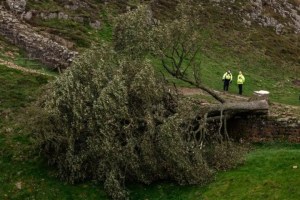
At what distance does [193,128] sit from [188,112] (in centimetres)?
123

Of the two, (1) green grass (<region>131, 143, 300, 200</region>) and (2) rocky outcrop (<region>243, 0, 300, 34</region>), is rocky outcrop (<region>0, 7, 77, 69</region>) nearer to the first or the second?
(1) green grass (<region>131, 143, 300, 200</region>)

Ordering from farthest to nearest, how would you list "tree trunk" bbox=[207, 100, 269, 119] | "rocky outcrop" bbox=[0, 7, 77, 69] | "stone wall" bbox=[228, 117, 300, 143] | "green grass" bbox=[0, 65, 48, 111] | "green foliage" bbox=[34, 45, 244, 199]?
"rocky outcrop" bbox=[0, 7, 77, 69]
"green grass" bbox=[0, 65, 48, 111]
"tree trunk" bbox=[207, 100, 269, 119]
"stone wall" bbox=[228, 117, 300, 143]
"green foliage" bbox=[34, 45, 244, 199]

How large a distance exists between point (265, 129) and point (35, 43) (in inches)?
754

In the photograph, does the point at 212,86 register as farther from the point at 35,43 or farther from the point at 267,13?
the point at 267,13

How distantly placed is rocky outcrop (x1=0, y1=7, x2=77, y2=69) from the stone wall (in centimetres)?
1375

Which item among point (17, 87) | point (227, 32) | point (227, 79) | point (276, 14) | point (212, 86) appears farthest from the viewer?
point (276, 14)

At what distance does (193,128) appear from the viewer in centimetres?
2608

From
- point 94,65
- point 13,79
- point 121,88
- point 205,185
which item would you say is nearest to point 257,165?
point 205,185

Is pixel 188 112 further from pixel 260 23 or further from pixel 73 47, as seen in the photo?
pixel 260 23

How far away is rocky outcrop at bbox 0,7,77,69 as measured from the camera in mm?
37281

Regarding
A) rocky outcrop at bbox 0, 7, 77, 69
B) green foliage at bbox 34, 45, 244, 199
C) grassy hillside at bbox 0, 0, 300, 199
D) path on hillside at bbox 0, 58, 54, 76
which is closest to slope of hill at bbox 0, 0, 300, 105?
grassy hillside at bbox 0, 0, 300, 199

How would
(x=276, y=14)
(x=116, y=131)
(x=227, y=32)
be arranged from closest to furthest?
(x=116, y=131), (x=227, y=32), (x=276, y=14)

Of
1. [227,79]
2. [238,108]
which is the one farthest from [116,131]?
[227,79]

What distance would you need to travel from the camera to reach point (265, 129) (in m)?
27.6
